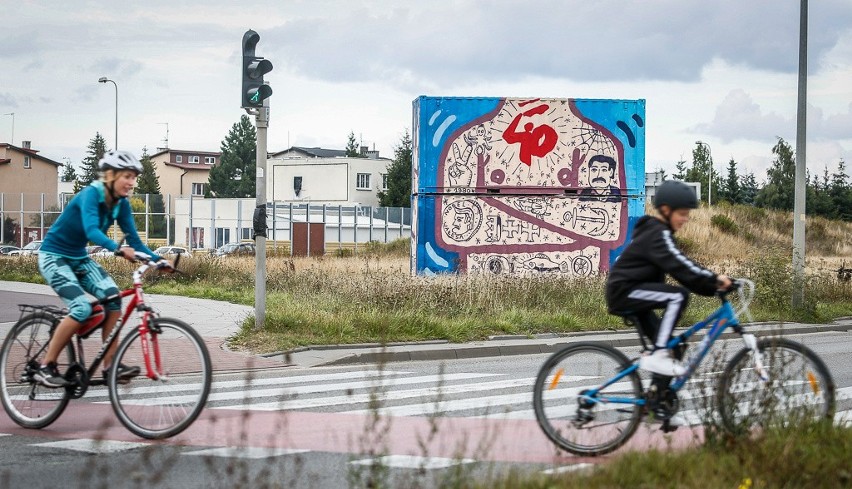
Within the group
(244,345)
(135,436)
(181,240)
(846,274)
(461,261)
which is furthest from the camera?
(181,240)

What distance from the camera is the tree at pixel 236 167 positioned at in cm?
11500

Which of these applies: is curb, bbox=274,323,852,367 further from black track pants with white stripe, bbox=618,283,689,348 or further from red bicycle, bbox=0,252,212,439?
black track pants with white stripe, bbox=618,283,689,348

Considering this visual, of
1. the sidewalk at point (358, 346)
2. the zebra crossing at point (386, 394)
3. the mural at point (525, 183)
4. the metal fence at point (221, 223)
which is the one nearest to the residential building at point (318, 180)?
the metal fence at point (221, 223)

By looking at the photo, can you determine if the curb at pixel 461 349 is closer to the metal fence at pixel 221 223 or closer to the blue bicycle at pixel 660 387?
the blue bicycle at pixel 660 387

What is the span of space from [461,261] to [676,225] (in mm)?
16973

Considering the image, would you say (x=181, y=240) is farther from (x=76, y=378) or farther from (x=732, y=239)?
(x=76, y=378)

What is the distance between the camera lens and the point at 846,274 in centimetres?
2783

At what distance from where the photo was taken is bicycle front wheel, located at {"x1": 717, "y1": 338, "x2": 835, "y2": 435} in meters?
6.43

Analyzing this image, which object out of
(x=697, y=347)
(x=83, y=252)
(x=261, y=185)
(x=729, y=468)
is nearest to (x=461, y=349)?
(x=261, y=185)

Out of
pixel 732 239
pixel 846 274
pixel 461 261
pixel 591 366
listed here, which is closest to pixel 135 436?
pixel 591 366

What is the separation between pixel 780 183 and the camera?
88.1m

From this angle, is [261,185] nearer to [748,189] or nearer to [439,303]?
[439,303]

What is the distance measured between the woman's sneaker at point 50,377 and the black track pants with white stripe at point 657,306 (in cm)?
388

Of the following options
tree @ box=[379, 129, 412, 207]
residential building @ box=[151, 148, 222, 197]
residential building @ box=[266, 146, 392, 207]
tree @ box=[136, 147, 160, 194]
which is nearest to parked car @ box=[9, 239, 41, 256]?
tree @ box=[379, 129, 412, 207]
